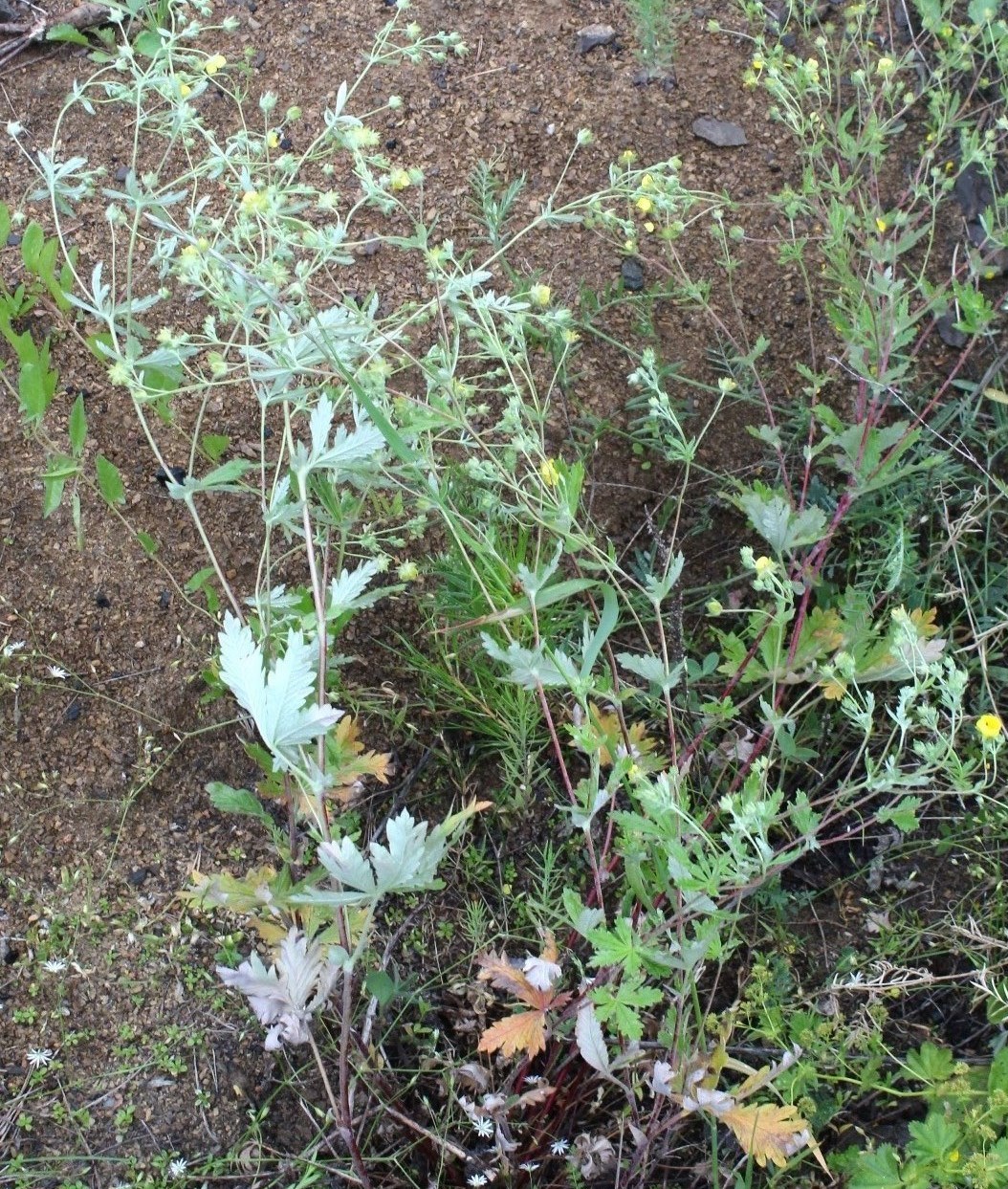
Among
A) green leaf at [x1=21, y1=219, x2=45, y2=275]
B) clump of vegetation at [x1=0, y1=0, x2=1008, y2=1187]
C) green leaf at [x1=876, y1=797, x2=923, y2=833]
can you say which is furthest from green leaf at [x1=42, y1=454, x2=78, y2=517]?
green leaf at [x1=876, y1=797, x2=923, y2=833]

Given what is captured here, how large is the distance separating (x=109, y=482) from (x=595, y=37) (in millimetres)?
1505

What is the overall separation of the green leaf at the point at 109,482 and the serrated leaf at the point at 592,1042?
3.94 feet

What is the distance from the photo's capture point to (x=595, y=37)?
2.55 meters

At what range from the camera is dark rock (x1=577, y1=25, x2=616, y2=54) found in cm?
254

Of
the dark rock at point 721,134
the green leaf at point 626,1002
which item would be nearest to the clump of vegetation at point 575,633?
the green leaf at point 626,1002

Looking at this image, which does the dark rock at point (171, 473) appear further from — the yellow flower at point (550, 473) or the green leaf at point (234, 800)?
the yellow flower at point (550, 473)

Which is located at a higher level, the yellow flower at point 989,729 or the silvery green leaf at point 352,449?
the silvery green leaf at point 352,449

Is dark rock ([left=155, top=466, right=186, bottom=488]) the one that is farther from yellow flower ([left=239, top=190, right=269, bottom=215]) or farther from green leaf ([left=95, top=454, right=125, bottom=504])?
yellow flower ([left=239, top=190, right=269, bottom=215])

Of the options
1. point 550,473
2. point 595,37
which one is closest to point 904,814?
point 550,473

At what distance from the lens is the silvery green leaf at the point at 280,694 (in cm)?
135

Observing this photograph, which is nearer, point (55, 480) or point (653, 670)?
point (653, 670)

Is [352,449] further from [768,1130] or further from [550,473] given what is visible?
[768,1130]

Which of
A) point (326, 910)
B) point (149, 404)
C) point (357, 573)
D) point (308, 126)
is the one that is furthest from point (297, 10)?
point (326, 910)

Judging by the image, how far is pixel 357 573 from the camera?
1.57 metres
